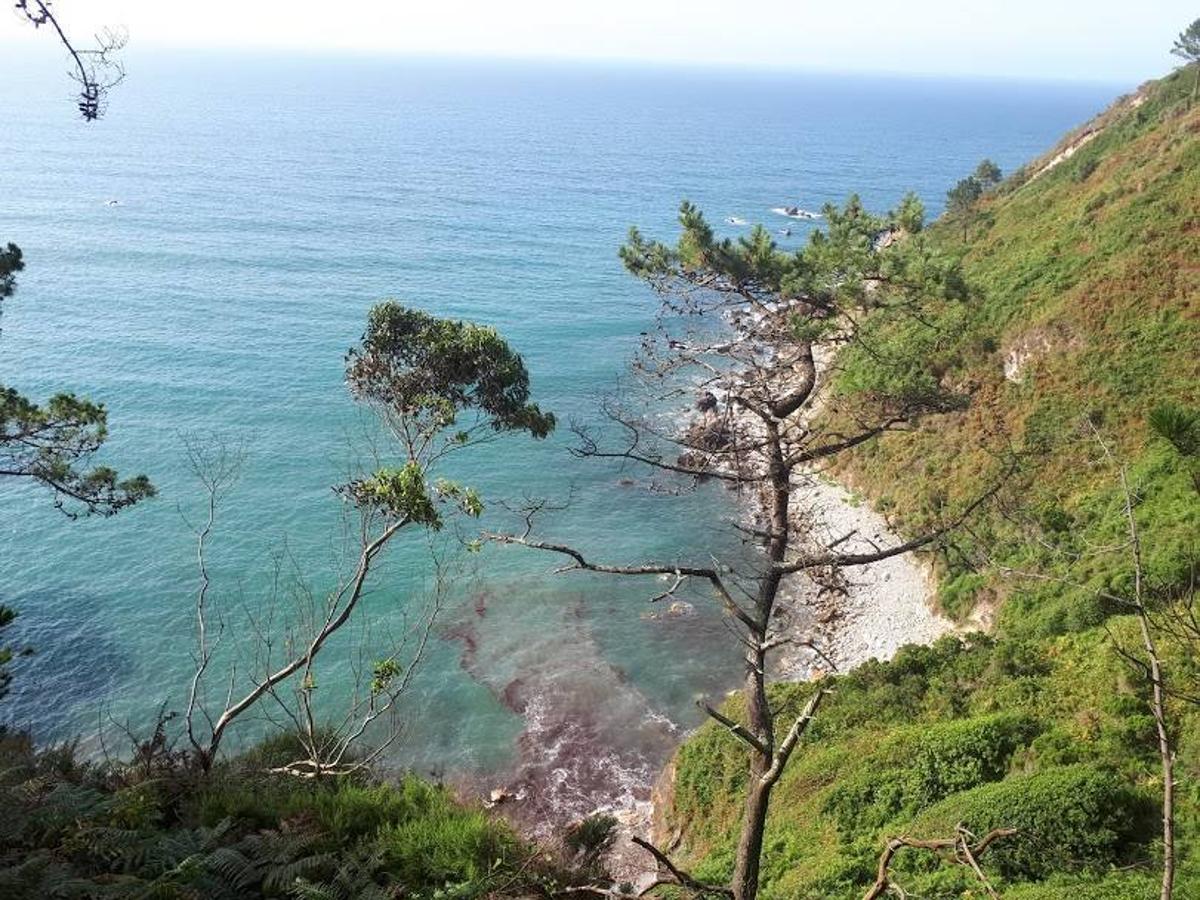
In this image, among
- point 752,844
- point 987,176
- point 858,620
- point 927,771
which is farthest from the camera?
point 987,176

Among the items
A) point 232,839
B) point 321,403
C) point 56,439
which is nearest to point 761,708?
point 232,839

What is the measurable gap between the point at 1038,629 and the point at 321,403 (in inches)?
1298

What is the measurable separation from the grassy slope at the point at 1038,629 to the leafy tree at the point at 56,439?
13847 millimetres

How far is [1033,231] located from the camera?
4181 centimetres

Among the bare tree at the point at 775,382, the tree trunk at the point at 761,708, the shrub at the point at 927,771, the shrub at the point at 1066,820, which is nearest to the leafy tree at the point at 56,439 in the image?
the bare tree at the point at 775,382

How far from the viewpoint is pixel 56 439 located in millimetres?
15539

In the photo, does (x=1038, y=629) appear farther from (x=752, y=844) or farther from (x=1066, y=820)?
(x=752, y=844)

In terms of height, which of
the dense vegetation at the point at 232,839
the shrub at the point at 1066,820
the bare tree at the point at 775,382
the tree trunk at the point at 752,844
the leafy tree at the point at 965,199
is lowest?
the shrub at the point at 1066,820

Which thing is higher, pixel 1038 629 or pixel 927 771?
pixel 1038 629

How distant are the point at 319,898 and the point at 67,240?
69262mm

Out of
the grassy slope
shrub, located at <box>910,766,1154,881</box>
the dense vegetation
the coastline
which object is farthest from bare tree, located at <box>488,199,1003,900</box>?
the coastline

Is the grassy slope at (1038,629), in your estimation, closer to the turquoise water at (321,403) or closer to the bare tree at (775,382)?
the bare tree at (775,382)

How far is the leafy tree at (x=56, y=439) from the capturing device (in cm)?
1506

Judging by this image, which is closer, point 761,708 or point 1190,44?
point 761,708
